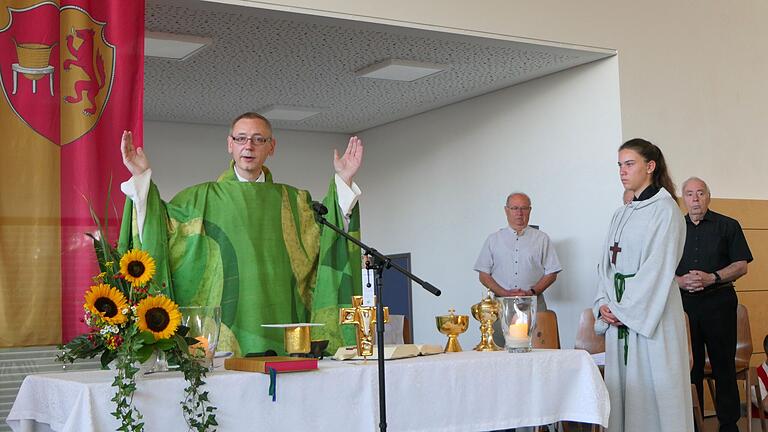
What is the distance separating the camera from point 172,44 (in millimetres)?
6648

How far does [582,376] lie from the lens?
140 inches

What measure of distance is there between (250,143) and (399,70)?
12.9 feet

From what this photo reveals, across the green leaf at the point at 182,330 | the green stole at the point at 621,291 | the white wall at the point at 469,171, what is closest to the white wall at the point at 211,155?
the white wall at the point at 469,171

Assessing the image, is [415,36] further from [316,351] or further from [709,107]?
[316,351]

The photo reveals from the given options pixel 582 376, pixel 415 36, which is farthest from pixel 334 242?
pixel 415 36

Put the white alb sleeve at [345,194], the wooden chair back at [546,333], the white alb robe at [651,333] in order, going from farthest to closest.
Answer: the wooden chair back at [546,333] < the white alb robe at [651,333] < the white alb sleeve at [345,194]

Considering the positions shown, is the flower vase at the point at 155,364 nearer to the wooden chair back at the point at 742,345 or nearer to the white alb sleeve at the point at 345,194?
the white alb sleeve at the point at 345,194

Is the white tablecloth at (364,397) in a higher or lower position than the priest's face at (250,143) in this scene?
lower

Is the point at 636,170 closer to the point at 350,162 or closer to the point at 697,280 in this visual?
the point at 350,162

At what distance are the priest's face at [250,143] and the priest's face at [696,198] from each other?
3.63 m

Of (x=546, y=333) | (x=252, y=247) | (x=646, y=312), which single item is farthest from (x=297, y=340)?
(x=546, y=333)

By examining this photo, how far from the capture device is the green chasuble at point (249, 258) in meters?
3.76

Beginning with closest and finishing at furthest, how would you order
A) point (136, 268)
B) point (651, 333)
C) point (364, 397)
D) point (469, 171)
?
1. point (136, 268)
2. point (364, 397)
3. point (651, 333)
4. point (469, 171)

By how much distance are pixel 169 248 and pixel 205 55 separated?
3740 mm
